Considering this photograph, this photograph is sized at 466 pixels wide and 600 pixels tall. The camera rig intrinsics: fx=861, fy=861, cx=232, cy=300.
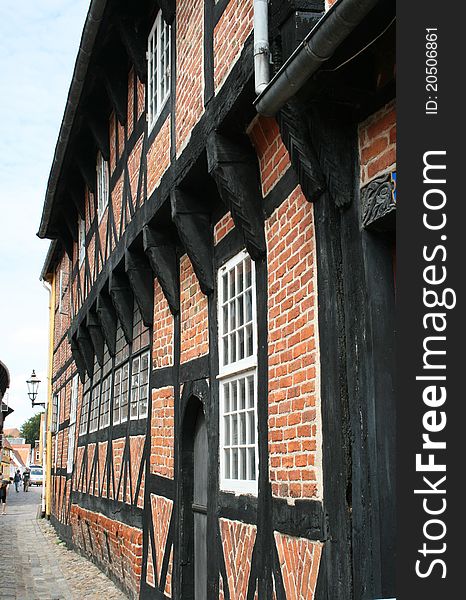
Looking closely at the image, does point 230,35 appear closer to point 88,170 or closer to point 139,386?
point 139,386

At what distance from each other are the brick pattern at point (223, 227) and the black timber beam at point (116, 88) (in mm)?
4297

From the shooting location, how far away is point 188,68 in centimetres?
711

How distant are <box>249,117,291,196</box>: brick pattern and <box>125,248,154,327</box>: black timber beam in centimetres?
361

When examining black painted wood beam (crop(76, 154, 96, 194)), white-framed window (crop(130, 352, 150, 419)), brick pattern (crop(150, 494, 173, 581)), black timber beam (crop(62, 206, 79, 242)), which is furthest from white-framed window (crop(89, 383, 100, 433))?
brick pattern (crop(150, 494, 173, 581))

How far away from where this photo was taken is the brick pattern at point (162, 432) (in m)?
8.06

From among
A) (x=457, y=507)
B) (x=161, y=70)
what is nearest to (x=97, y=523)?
(x=161, y=70)

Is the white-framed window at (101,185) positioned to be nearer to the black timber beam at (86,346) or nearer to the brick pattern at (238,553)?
the black timber beam at (86,346)

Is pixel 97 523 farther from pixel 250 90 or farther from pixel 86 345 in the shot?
pixel 250 90

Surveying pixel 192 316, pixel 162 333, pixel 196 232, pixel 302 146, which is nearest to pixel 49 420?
pixel 162 333

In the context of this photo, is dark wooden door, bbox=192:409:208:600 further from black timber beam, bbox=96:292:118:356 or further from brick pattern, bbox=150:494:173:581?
black timber beam, bbox=96:292:118:356

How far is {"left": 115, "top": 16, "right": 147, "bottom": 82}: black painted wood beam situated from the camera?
30.7ft

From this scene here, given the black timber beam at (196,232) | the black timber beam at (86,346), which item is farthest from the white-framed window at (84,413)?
the black timber beam at (196,232)

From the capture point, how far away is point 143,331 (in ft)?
32.2

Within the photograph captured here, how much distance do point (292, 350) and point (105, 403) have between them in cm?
839
